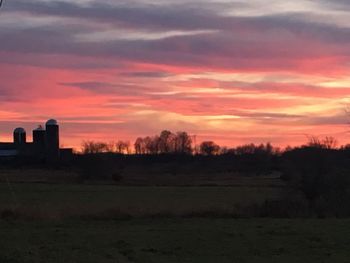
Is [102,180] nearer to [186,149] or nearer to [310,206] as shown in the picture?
[310,206]

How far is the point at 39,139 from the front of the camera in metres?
153

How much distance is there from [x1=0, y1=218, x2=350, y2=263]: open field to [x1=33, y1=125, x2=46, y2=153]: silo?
125155 mm

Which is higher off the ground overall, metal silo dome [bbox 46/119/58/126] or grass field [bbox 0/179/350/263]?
metal silo dome [bbox 46/119/58/126]

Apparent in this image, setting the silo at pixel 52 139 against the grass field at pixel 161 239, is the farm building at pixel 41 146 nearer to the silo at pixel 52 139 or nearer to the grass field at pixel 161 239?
the silo at pixel 52 139

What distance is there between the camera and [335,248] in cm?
1889

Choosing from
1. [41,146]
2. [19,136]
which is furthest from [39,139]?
[19,136]

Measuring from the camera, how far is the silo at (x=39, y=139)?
151 metres

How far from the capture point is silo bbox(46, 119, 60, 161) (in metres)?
146

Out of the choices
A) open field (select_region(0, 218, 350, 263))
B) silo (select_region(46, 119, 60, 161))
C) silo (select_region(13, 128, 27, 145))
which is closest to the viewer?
open field (select_region(0, 218, 350, 263))

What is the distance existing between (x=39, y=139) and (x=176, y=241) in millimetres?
135642

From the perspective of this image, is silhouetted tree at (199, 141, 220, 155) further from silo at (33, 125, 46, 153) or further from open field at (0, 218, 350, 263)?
open field at (0, 218, 350, 263)

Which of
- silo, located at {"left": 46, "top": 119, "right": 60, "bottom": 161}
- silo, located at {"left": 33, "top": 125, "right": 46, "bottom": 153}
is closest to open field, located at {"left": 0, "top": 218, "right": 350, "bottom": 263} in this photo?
silo, located at {"left": 46, "top": 119, "right": 60, "bottom": 161}

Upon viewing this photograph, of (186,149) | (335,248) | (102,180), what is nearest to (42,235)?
(335,248)

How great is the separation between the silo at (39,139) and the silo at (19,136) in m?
6.15
